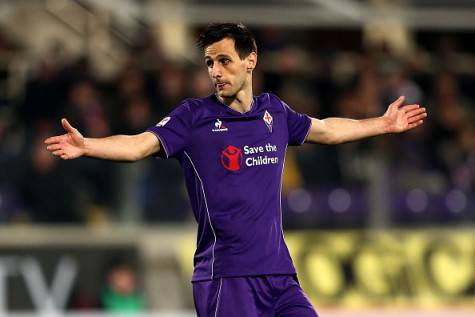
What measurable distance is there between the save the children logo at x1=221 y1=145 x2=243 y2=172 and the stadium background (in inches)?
256

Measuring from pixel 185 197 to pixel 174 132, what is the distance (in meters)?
6.72

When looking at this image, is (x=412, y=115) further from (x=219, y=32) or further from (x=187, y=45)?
(x=187, y=45)

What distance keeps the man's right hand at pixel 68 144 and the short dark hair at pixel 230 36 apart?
853 mm

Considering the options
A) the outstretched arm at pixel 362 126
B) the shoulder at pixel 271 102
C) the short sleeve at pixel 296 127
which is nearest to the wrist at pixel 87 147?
the shoulder at pixel 271 102

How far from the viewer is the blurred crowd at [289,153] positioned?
41.8 ft

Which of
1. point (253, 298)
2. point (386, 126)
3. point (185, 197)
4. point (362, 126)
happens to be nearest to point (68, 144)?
point (253, 298)

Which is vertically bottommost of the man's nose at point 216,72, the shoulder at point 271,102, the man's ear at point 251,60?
the shoulder at point 271,102

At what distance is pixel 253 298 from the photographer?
605 centimetres

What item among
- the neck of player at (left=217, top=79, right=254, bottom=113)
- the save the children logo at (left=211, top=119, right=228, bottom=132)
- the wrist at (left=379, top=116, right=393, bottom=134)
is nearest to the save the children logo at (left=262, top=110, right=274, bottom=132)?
the neck of player at (left=217, top=79, right=254, bottom=113)

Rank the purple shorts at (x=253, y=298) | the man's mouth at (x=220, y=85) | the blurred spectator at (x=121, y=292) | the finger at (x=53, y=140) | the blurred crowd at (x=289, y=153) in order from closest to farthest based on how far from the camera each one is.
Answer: the finger at (x=53, y=140) → the purple shorts at (x=253, y=298) → the man's mouth at (x=220, y=85) → the blurred crowd at (x=289, y=153) → the blurred spectator at (x=121, y=292)

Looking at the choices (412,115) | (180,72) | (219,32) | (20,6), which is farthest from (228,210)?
(20,6)

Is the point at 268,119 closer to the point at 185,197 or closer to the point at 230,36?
the point at 230,36

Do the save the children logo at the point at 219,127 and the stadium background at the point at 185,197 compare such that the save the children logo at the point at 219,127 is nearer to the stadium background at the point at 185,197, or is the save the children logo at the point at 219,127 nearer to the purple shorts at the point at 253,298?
the purple shorts at the point at 253,298

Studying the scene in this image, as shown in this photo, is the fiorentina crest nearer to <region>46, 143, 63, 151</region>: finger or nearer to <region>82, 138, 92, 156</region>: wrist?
<region>82, 138, 92, 156</region>: wrist
